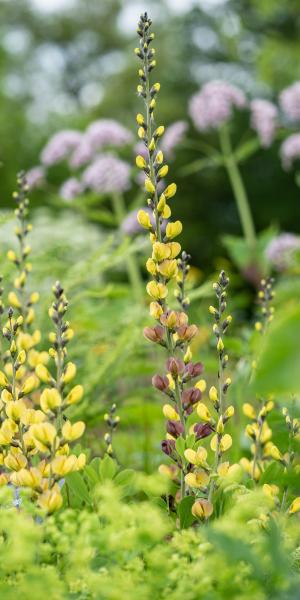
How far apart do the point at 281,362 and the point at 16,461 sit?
0.54 meters

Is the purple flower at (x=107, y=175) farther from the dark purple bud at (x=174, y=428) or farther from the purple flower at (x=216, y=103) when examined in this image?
the dark purple bud at (x=174, y=428)

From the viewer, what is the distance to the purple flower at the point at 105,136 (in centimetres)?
501

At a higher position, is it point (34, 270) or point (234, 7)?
point (234, 7)

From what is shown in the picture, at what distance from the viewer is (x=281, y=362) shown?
0.77m

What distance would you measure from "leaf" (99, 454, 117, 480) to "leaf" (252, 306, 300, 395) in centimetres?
55

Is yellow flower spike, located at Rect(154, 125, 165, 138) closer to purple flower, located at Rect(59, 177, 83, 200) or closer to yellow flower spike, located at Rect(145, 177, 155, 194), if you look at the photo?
yellow flower spike, located at Rect(145, 177, 155, 194)

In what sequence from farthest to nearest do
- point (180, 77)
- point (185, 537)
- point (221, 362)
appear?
point (180, 77) → point (221, 362) → point (185, 537)

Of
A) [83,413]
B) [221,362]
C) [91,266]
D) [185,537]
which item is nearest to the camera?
[185,537]

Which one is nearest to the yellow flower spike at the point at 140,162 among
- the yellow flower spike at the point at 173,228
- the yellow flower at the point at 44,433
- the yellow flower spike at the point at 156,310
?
the yellow flower spike at the point at 173,228

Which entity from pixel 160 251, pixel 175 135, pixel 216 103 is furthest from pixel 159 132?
pixel 216 103

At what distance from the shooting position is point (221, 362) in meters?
1.27

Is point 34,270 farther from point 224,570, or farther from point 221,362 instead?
point 224,570

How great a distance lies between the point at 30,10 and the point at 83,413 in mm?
31680

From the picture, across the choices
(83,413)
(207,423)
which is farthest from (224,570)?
(83,413)
